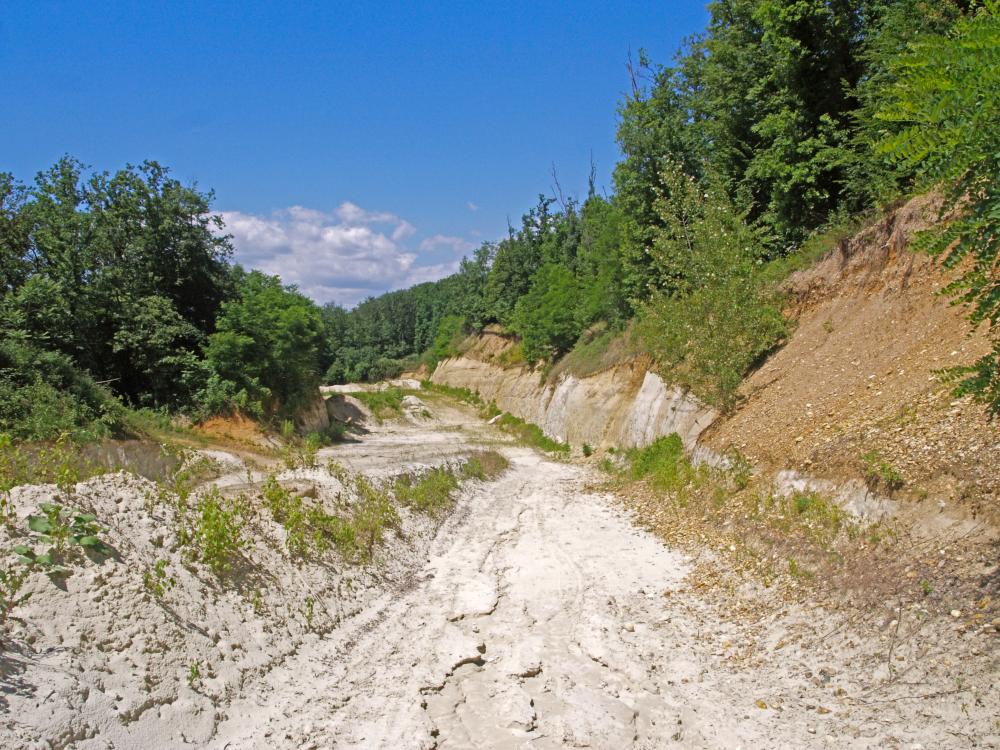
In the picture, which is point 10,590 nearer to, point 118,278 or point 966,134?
point 966,134

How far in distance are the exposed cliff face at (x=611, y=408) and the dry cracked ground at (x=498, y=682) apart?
10.2 metres

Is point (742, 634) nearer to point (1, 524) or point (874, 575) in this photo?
point (874, 575)

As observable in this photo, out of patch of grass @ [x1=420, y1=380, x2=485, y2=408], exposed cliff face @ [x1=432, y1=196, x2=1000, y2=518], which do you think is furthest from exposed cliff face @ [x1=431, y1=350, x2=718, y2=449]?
patch of grass @ [x1=420, y1=380, x2=485, y2=408]

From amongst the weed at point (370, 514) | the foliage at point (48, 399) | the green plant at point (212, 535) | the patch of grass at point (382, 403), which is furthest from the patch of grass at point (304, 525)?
the patch of grass at point (382, 403)

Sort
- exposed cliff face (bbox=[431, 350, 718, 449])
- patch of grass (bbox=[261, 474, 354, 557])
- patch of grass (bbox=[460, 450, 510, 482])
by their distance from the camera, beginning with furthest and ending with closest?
exposed cliff face (bbox=[431, 350, 718, 449]) → patch of grass (bbox=[460, 450, 510, 482]) → patch of grass (bbox=[261, 474, 354, 557])

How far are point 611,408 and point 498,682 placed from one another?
2292 cm

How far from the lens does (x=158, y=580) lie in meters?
7.20

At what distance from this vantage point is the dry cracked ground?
5.29 m

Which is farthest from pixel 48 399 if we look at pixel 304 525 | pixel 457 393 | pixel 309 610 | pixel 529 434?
pixel 457 393

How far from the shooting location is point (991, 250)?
511 cm

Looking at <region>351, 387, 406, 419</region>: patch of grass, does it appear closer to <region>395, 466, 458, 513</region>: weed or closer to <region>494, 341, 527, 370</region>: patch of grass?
<region>494, 341, 527, 370</region>: patch of grass

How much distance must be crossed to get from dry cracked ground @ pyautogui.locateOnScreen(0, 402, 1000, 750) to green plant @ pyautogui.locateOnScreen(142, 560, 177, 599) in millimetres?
256

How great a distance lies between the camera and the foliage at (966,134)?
15.6ft

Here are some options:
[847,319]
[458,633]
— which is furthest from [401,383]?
[458,633]
